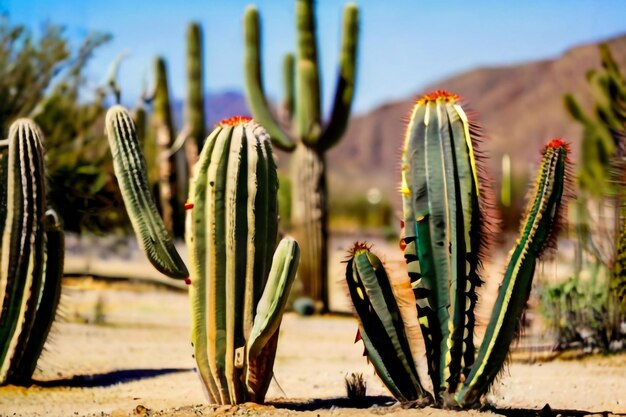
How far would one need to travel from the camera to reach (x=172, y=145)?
25203mm

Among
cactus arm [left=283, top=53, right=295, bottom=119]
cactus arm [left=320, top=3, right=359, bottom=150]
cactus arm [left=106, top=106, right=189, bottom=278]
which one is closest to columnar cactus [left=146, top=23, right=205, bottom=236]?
cactus arm [left=283, top=53, right=295, bottom=119]

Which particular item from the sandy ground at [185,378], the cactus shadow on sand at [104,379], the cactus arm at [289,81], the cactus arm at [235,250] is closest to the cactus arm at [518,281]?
the sandy ground at [185,378]

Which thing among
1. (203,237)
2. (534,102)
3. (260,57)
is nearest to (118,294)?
(260,57)

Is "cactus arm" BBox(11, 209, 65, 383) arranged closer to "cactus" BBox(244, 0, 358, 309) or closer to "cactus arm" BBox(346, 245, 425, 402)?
"cactus arm" BBox(346, 245, 425, 402)

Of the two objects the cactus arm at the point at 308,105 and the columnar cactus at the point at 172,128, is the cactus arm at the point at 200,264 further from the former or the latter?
the columnar cactus at the point at 172,128

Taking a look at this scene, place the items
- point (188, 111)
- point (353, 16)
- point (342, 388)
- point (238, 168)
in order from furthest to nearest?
point (188, 111) < point (353, 16) < point (342, 388) < point (238, 168)

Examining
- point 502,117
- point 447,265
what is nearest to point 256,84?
point 447,265

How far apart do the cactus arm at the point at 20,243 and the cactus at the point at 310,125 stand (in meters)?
9.01

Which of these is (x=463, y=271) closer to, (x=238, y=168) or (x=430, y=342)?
(x=430, y=342)

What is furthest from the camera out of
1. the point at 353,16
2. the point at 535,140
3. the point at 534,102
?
the point at 534,102

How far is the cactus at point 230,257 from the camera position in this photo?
22.6 ft

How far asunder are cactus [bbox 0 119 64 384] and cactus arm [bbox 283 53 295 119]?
1572cm

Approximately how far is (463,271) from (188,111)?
18591 millimetres

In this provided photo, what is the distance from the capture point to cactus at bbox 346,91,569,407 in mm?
6582
